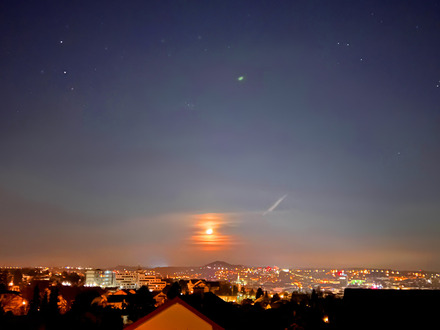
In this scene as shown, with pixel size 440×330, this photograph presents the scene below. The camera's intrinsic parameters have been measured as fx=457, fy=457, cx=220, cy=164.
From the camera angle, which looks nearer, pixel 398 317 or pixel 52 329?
pixel 398 317

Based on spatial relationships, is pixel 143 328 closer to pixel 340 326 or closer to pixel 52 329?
pixel 340 326

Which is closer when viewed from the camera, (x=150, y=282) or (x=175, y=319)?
(x=175, y=319)

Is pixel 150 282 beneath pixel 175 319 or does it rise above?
beneath

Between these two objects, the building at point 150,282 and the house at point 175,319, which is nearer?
the house at point 175,319

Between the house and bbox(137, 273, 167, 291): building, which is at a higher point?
the house

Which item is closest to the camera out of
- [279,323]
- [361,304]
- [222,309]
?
[361,304]

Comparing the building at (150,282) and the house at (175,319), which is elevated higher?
the house at (175,319)

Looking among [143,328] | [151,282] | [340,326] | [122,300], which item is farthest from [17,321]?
[151,282]

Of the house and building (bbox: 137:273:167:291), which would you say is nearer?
the house
